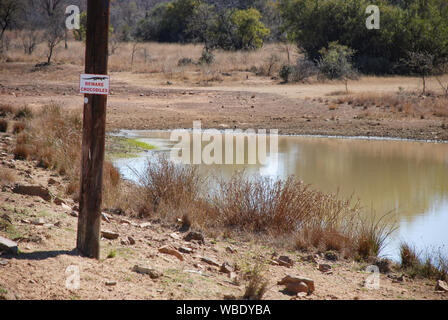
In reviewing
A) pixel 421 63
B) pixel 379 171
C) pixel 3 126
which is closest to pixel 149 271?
pixel 379 171

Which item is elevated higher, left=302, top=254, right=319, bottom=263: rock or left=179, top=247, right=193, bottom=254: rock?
left=179, top=247, right=193, bottom=254: rock

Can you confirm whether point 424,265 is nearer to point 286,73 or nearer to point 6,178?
point 6,178

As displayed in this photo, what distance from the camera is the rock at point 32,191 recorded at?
8258 mm

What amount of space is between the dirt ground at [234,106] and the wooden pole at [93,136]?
12.8 m

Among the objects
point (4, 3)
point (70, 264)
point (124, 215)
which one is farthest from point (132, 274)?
point (4, 3)

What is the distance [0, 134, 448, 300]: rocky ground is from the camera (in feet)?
17.2

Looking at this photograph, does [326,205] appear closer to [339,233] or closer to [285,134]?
[339,233]

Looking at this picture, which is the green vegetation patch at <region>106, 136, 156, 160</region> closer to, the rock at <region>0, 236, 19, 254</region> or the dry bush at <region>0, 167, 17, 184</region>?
the dry bush at <region>0, 167, 17, 184</region>

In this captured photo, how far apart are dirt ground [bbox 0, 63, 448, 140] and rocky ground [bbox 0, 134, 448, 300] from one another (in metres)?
11.2

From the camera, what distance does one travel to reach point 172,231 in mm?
8070

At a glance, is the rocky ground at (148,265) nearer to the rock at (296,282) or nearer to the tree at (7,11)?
the rock at (296,282)

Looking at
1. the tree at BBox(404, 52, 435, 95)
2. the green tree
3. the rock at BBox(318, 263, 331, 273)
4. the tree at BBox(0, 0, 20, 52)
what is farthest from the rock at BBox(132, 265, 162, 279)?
the green tree

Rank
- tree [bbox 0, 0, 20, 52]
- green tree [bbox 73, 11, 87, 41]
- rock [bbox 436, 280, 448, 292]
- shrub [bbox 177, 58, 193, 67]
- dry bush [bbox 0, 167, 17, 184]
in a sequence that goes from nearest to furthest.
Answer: rock [bbox 436, 280, 448, 292] < dry bush [bbox 0, 167, 17, 184] < shrub [bbox 177, 58, 193, 67] < tree [bbox 0, 0, 20, 52] < green tree [bbox 73, 11, 87, 41]

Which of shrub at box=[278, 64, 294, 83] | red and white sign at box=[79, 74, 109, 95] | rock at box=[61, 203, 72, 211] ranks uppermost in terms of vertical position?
shrub at box=[278, 64, 294, 83]
